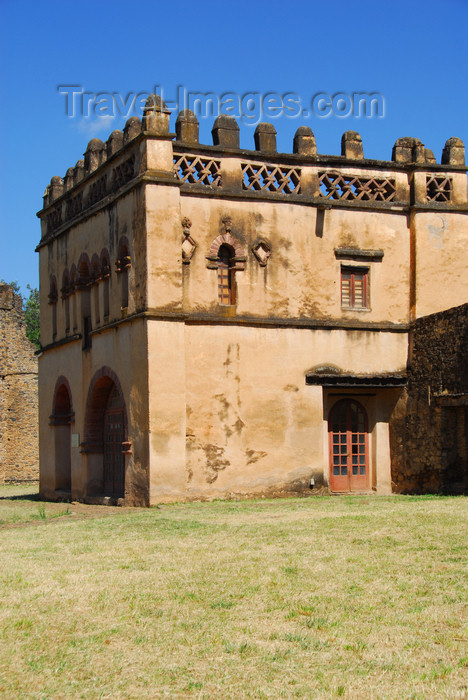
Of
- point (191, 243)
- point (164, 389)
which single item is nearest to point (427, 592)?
point (164, 389)

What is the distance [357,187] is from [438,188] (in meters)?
1.89

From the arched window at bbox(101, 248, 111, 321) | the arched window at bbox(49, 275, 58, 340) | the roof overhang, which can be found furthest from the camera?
the arched window at bbox(49, 275, 58, 340)

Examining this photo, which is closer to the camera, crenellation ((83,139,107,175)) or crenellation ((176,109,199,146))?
crenellation ((176,109,199,146))

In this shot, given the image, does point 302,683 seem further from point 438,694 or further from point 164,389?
point 164,389

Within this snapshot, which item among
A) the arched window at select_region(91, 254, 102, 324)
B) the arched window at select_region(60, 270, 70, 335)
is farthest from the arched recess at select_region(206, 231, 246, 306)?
the arched window at select_region(60, 270, 70, 335)

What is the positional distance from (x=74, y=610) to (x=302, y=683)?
2947 mm

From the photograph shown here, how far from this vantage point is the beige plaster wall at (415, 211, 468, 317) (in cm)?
2056

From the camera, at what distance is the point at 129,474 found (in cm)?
1864

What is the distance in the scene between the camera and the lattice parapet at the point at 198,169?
18.9 metres

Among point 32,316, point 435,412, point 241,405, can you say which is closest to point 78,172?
point 241,405

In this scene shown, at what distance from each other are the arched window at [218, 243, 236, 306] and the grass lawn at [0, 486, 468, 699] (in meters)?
6.46

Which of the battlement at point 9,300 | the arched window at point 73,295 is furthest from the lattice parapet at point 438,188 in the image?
the battlement at point 9,300

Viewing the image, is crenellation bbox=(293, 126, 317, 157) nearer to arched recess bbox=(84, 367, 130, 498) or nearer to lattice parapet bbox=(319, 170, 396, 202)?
lattice parapet bbox=(319, 170, 396, 202)

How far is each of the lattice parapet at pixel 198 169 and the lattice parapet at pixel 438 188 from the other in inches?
196
